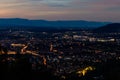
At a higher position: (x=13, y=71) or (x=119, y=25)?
(x=13, y=71)

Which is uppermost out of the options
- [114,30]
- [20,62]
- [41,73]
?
[20,62]

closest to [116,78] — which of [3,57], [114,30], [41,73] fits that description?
[3,57]

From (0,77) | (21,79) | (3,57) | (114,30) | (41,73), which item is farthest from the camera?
(114,30)

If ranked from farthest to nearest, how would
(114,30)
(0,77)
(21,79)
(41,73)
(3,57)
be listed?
(114,30) < (41,73) < (3,57) < (21,79) < (0,77)

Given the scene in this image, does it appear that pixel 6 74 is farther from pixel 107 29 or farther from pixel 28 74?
pixel 107 29

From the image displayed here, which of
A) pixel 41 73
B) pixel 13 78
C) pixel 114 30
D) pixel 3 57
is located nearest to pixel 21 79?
pixel 13 78

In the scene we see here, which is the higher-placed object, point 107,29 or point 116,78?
point 116,78

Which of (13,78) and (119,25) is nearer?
(13,78)

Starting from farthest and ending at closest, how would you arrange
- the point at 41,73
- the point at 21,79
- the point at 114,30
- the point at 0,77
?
1. the point at 114,30
2. the point at 41,73
3. the point at 21,79
4. the point at 0,77

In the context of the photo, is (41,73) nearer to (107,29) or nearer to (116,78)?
(116,78)
